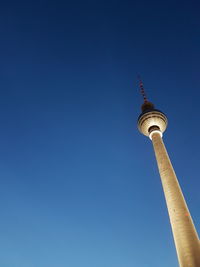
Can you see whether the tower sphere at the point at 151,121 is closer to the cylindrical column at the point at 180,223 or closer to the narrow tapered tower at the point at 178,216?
the narrow tapered tower at the point at 178,216

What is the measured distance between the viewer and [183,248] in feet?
69.3

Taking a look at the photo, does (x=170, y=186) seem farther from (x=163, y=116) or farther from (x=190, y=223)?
(x=163, y=116)

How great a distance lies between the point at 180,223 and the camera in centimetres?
2267

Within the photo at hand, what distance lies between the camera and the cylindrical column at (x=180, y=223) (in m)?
20.4

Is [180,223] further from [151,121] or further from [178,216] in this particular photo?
[151,121]

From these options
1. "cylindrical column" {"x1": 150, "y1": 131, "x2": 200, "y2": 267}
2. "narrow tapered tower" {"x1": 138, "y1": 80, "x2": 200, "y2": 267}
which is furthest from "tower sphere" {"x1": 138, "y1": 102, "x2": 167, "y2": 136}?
"cylindrical column" {"x1": 150, "y1": 131, "x2": 200, "y2": 267}

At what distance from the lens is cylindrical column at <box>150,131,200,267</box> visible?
20.4 m

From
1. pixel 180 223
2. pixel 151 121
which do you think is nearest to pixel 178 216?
pixel 180 223

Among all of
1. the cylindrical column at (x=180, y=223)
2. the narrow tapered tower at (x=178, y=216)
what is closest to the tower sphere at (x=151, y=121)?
the narrow tapered tower at (x=178, y=216)

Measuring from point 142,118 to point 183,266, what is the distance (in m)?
19.3

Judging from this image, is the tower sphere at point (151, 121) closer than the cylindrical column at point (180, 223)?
No

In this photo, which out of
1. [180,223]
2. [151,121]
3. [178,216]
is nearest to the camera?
[180,223]

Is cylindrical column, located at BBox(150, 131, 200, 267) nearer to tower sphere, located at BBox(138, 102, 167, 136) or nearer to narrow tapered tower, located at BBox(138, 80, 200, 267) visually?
narrow tapered tower, located at BBox(138, 80, 200, 267)

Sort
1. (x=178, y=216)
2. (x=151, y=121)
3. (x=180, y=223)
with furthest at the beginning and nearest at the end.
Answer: (x=151, y=121), (x=178, y=216), (x=180, y=223)
